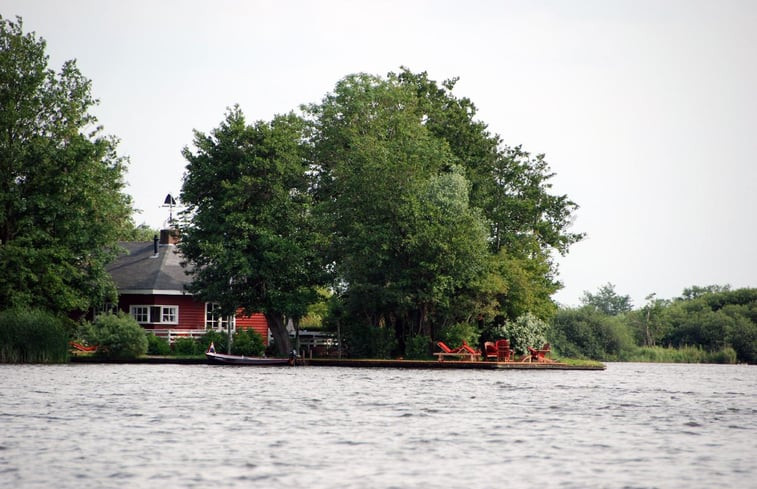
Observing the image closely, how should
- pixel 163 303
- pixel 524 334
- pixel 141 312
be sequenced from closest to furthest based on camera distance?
pixel 524 334 → pixel 163 303 → pixel 141 312

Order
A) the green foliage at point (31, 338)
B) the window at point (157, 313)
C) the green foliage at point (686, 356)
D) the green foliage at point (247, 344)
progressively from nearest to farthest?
the green foliage at point (31, 338) < the green foliage at point (247, 344) < the window at point (157, 313) < the green foliage at point (686, 356)

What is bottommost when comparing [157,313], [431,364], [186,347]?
[431,364]

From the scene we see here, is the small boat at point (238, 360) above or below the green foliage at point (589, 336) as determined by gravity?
below

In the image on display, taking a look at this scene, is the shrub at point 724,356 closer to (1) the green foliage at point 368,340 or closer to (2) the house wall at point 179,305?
(1) the green foliage at point 368,340

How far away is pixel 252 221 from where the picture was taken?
217ft

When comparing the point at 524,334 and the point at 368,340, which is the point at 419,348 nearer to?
the point at 368,340

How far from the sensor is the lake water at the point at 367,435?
57.9 feet

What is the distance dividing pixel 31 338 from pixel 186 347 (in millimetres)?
14055

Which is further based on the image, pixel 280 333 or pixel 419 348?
pixel 280 333

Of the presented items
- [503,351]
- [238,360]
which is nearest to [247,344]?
[238,360]

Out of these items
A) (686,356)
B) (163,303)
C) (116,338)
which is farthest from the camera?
(686,356)

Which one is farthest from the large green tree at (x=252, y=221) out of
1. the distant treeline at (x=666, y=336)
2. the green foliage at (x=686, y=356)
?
the green foliage at (x=686, y=356)

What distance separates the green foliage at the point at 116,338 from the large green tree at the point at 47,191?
3.12 metres

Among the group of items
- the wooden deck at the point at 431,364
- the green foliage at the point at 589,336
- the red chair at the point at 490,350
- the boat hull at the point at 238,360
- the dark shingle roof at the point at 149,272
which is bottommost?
the wooden deck at the point at 431,364
